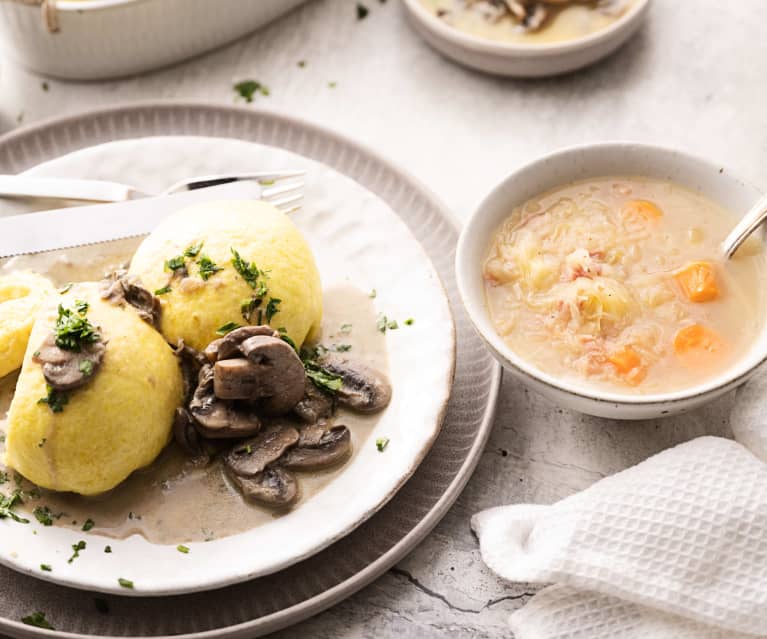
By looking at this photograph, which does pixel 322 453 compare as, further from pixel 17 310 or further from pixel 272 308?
pixel 17 310

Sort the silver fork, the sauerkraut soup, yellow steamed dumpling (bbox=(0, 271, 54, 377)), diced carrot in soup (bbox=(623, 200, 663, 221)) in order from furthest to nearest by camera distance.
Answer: the silver fork, diced carrot in soup (bbox=(623, 200, 663, 221)), yellow steamed dumpling (bbox=(0, 271, 54, 377)), the sauerkraut soup

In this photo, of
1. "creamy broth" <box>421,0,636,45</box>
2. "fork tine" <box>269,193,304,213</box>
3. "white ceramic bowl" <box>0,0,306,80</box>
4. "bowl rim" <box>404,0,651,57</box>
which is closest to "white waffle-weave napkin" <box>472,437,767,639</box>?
"fork tine" <box>269,193,304,213</box>

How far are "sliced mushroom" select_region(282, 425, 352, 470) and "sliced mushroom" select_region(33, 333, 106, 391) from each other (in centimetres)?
56

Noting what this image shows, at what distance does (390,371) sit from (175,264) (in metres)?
0.70

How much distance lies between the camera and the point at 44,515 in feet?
8.27

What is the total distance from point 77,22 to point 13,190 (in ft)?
2.85

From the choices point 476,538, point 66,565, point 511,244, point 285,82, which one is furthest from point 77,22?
point 476,538

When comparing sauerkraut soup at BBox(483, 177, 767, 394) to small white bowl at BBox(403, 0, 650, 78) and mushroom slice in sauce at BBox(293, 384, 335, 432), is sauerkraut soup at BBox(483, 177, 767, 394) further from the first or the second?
small white bowl at BBox(403, 0, 650, 78)

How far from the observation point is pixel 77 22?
12.0 ft

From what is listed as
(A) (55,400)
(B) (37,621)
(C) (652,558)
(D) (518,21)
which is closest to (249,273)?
(A) (55,400)

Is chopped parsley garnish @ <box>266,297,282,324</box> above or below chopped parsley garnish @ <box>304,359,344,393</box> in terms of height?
above

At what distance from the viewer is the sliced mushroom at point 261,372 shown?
→ 2.52m

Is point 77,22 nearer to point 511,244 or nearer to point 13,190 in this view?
point 13,190

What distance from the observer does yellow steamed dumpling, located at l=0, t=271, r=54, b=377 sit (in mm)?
2746
